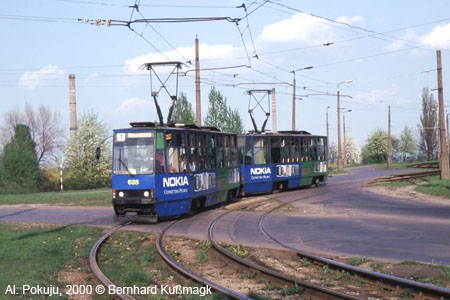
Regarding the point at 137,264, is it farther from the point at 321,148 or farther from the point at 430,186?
the point at 321,148

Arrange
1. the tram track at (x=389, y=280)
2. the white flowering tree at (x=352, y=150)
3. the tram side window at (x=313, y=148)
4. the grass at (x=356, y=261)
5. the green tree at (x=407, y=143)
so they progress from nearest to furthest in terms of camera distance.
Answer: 1. the tram track at (x=389, y=280)
2. the grass at (x=356, y=261)
3. the tram side window at (x=313, y=148)
4. the green tree at (x=407, y=143)
5. the white flowering tree at (x=352, y=150)

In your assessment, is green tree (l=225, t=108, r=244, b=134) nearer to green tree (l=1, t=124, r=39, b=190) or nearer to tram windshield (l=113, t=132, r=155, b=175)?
green tree (l=1, t=124, r=39, b=190)

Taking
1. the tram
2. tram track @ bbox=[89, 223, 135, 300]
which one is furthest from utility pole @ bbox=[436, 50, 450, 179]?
tram track @ bbox=[89, 223, 135, 300]

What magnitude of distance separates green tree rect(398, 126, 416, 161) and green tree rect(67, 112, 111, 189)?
266 feet

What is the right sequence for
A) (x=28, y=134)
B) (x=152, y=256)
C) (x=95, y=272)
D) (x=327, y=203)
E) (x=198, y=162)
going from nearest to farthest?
1. (x=95, y=272)
2. (x=152, y=256)
3. (x=198, y=162)
4. (x=327, y=203)
5. (x=28, y=134)

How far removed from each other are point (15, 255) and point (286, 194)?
18.6 m

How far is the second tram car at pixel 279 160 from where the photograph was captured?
2661cm

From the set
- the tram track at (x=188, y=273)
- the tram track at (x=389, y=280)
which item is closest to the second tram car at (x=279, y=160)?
the tram track at (x=188, y=273)

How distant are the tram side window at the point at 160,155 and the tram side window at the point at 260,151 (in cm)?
1036

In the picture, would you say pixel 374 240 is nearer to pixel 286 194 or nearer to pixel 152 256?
pixel 152 256

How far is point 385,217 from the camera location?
60.0ft

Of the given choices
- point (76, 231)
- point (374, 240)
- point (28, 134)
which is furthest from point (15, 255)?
point (28, 134)

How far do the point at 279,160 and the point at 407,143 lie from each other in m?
93.6

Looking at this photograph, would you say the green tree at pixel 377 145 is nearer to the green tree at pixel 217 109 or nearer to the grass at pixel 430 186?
the green tree at pixel 217 109
